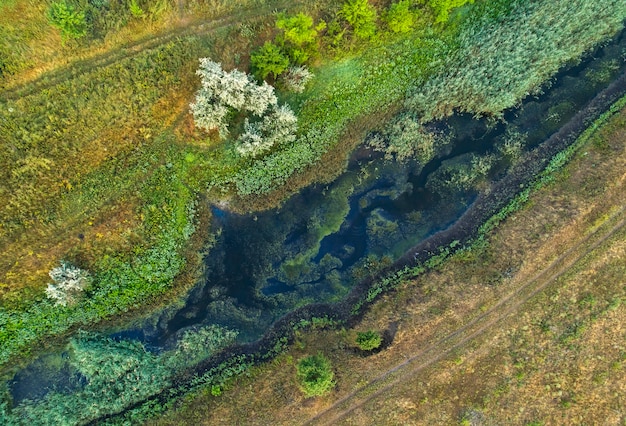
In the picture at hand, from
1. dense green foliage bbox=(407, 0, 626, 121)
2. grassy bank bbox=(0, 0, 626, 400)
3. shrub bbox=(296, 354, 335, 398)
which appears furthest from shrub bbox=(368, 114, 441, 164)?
shrub bbox=(296, 354, 335, 398)

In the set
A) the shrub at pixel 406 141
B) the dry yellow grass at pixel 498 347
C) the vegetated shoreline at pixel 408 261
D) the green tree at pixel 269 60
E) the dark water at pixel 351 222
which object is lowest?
the dry yellow grass at pixel 498 347

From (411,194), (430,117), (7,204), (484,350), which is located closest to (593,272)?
(484,350)

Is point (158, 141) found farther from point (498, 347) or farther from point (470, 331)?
point (498, 347)

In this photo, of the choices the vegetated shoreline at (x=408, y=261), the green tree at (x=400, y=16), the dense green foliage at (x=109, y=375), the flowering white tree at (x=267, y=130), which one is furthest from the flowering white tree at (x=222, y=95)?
the dense green foliage at (x=109, y=375)

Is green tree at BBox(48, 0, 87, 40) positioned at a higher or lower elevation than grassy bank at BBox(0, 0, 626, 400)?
higher

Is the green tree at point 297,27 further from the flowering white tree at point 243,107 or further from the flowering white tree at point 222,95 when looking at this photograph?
the flowering white tree at point 222,95

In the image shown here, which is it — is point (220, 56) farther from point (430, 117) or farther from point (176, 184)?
point (430, 117)

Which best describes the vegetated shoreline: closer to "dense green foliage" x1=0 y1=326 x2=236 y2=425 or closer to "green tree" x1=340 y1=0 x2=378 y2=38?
"dense green foliage" x1=0 y1=326 x2=236 y2=425
